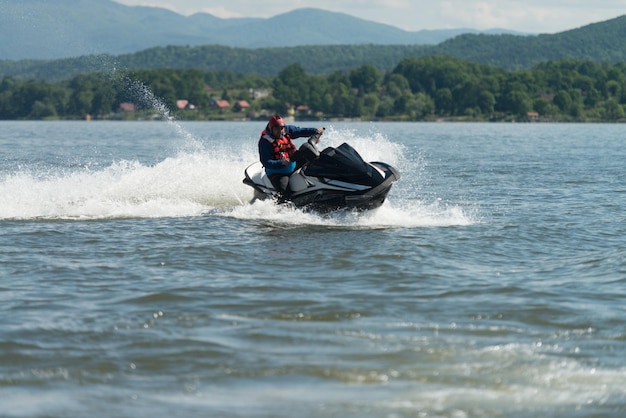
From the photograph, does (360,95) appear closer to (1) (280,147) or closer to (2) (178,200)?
(2) (178,200)

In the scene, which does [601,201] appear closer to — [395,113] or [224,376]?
[224,376]

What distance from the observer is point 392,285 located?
8.98 m

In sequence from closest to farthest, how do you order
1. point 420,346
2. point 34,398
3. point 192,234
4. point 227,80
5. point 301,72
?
point 34,398, point 420,346, point 192,234, point 301,72, point 227,80

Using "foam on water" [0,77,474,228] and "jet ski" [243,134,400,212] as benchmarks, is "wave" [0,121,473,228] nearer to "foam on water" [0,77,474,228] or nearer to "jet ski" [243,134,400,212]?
"foam on water" [0,77,474,228]

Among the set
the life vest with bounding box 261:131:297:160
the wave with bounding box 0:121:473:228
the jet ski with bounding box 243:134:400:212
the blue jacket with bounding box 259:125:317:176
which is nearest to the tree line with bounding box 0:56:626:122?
the wave with bounding box 0:121:473:228

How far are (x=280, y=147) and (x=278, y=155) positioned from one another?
125 mm

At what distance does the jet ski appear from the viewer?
42.2 feet

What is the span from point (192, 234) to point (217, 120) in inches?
4996

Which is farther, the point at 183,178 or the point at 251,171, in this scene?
the point at 183,178

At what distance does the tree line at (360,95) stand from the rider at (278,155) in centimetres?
10629

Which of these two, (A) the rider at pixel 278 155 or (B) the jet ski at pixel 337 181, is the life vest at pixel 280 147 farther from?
(B) the jet ski at pixel 337 181

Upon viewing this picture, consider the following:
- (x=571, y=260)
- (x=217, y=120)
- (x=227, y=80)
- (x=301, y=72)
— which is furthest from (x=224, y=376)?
(x=227, y=80)

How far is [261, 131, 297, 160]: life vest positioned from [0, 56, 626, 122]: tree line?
106244 millimetres

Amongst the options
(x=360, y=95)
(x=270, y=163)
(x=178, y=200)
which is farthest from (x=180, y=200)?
(x=360, y=95)
